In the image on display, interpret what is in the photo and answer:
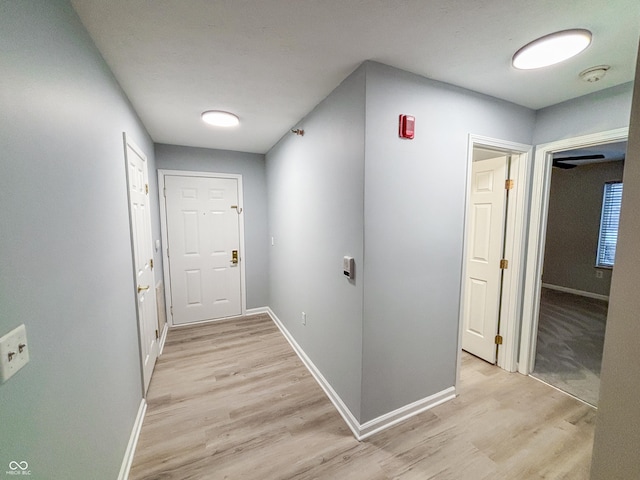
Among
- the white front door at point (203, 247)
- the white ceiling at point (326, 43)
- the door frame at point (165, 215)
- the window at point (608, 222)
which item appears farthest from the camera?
the window at point (608, 222)

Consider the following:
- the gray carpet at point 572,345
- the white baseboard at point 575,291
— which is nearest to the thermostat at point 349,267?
the gray carpet at point 572,345

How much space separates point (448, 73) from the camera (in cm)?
161

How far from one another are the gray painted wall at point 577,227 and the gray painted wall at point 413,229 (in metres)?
4.17

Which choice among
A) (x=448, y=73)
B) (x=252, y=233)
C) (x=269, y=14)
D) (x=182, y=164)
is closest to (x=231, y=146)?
(x=182, y=164)

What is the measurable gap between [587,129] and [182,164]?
4.12m

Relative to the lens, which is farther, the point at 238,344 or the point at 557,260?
the point at 557,260

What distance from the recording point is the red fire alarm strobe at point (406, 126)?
5.16 feet

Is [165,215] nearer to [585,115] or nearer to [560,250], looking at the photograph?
[585,115]

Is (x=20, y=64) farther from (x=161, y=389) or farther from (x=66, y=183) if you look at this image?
(x=161, y=389)

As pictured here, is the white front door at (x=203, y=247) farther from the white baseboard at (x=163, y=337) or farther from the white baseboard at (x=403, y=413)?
the white baseboard at (x=403, y=413)

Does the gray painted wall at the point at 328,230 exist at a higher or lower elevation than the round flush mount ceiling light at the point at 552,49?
lower

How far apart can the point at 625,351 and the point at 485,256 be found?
5.91 ft

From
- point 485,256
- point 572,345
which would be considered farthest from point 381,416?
point 572,345

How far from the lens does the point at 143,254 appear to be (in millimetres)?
2205
